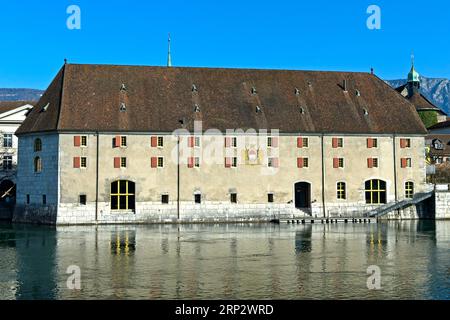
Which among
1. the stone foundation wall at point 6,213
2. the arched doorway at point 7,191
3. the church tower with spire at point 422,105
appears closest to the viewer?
the stone foundation wall at point 6,213

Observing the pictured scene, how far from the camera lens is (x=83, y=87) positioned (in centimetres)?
6825

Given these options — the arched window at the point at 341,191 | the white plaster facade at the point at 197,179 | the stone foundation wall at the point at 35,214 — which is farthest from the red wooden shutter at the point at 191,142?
the arched window at the point at 341,191

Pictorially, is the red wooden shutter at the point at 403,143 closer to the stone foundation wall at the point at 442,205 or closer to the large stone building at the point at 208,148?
the large stone building at the point at 208,148

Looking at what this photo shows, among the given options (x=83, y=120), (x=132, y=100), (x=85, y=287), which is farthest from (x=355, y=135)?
(x=85, y=287)

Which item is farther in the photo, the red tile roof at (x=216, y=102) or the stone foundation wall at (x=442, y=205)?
the stone foundation wall at (x=442, y=205)

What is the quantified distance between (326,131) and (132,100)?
61.8 feet

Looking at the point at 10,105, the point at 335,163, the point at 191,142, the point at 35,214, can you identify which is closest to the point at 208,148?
the point at 191,142

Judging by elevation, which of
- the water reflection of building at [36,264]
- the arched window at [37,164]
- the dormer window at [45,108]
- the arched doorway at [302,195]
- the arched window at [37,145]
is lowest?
the water reflection of building at [36,264]

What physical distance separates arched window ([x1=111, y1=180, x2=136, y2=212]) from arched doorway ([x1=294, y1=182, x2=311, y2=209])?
53.4ft

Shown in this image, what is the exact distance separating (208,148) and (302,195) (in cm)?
1122

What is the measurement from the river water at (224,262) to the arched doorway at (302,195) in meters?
9.76

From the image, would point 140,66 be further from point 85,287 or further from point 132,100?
point 85,287

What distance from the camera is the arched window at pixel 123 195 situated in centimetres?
6594

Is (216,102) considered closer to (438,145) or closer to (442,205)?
(442,205)
